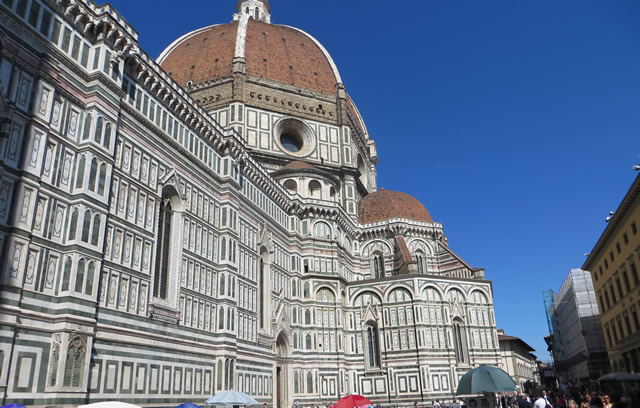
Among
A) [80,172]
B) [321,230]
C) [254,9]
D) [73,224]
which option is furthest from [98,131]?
[254,9]

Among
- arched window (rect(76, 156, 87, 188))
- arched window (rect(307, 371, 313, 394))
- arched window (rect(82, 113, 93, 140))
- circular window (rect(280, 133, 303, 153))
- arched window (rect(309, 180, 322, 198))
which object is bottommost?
arched window (rect(307, 371, 313, 394))

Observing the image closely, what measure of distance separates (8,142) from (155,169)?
7.69 m

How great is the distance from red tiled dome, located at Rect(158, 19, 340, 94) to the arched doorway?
79.8ft

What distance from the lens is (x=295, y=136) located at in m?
46.2

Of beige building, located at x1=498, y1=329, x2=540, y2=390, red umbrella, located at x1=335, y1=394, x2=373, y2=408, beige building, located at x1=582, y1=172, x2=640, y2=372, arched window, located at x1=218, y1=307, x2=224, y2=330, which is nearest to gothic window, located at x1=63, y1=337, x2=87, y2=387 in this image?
red umbrella, located at x1=335, y1=394, x2=373, y2=408

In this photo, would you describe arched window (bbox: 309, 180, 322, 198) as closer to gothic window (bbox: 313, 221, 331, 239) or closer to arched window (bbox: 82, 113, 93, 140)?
gothic window (bbox: 313, 221, 331, 239)

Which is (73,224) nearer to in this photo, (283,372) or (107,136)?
(107,136)

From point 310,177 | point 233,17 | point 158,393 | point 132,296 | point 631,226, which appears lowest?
point 158,393

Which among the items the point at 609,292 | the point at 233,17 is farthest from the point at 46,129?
the point at 233,17

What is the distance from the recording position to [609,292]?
3741 centimetres

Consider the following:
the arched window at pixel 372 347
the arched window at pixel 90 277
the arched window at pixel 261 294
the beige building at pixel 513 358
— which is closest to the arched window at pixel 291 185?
the arched window at pixel 261 294

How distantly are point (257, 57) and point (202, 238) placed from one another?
89.7ft

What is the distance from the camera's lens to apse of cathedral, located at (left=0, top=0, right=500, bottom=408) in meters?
15.9

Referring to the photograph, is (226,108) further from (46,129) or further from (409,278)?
(46,129)
